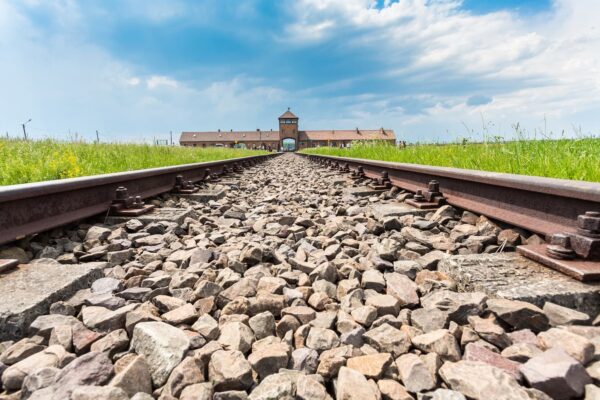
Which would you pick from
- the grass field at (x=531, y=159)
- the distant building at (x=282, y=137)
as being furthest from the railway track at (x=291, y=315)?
the distant building at (x=282, y=137)

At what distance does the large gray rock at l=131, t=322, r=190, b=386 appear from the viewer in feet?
4.45

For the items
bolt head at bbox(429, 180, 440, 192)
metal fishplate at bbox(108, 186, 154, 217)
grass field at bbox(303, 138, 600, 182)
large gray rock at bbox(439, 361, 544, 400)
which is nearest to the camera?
large gray rock at bbox(439, 361, 544, 400)

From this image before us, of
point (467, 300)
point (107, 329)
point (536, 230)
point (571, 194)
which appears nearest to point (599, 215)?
point (571, 194)

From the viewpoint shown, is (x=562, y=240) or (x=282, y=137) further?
(x=282, y=137)

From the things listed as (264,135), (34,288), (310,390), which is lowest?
(310,390)

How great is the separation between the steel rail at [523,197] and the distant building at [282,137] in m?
86.4

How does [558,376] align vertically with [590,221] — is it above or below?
below

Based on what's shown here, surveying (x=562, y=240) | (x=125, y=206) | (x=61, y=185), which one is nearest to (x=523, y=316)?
(x=562, y=240)

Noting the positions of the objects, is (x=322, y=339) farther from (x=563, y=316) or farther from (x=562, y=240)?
(x=562, y=240)

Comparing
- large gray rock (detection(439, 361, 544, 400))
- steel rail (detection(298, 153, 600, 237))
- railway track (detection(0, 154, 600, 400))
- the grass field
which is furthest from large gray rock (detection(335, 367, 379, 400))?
the grass field

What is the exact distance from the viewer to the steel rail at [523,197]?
2180 mm

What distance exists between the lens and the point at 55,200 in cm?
307

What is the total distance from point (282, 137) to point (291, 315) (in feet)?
297

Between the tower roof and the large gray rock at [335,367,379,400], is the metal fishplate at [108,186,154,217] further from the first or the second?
the tower roof
